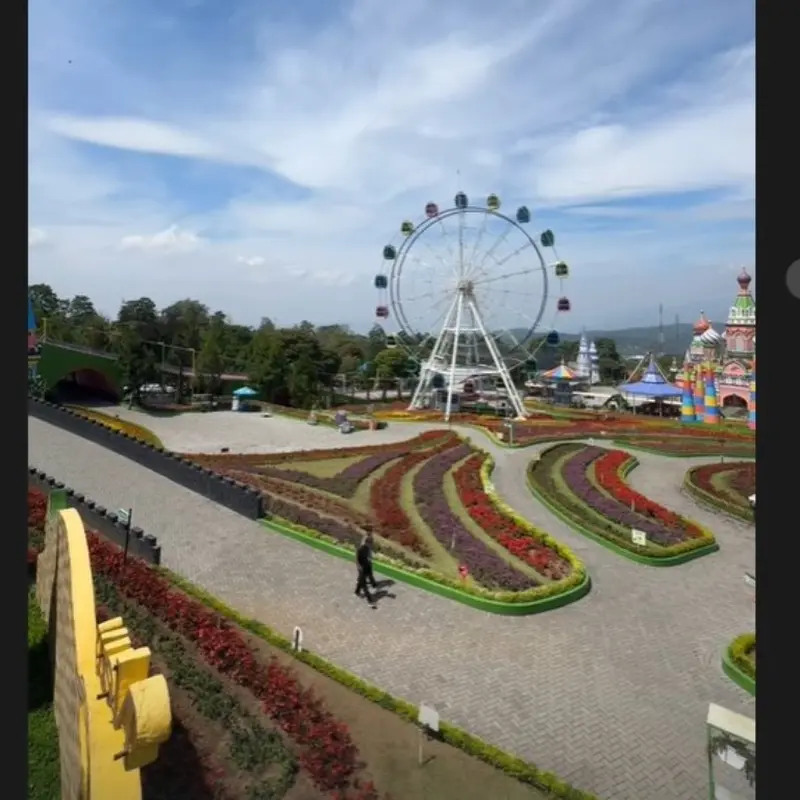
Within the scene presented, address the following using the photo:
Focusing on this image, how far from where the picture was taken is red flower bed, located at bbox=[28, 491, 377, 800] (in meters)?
7.20

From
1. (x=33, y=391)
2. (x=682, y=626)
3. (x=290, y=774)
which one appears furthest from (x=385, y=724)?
(x=33, y=391)

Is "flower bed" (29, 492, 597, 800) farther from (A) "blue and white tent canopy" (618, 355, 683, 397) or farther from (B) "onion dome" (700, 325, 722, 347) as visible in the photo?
(B) "onion dome" (700, 325, 722, 347)

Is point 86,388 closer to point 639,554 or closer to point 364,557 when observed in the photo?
point 364,557

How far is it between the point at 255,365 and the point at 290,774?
133ft

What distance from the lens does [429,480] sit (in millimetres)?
21625

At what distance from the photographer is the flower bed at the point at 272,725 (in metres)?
6.96

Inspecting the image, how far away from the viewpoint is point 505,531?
1598 cm

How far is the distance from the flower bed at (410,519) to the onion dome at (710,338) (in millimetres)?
38525

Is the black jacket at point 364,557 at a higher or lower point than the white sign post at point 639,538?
higher

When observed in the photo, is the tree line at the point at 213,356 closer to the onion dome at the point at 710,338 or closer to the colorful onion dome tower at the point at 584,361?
the onion dome at the point at 710,338

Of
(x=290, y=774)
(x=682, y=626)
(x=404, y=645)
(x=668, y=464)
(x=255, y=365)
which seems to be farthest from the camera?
(x=255, y=365)

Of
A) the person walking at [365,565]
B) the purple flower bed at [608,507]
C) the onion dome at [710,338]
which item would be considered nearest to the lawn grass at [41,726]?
the person walking at [365,565]

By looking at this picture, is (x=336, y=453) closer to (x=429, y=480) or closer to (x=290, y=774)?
(x=429, y=480)

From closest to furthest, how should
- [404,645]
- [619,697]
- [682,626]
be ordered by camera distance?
[619,697] → [404,645] → [682,626]
